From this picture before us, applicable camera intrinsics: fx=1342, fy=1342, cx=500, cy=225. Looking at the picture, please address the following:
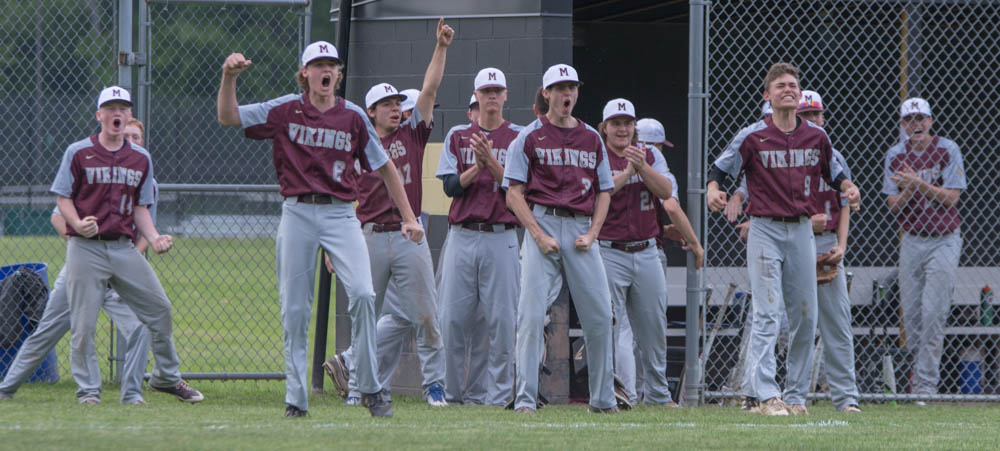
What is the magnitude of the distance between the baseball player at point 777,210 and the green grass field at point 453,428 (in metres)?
0.50

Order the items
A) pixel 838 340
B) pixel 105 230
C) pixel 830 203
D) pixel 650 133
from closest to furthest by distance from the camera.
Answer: pixel 105 230 → pixel 838 340 → pixel 830 203 → pixel 650 133

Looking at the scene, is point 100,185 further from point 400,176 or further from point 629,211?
point 629,211

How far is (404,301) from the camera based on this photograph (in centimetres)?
815

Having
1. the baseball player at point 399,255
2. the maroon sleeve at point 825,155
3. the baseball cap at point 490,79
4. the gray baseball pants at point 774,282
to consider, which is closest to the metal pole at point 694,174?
the gray baseball pants at point 774,282

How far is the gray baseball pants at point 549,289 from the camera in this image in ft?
24.0

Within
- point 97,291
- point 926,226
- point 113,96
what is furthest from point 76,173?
point 926,226

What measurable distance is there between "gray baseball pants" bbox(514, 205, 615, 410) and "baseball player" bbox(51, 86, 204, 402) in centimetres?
206

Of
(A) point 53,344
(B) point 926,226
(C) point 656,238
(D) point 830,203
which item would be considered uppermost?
(D) point 830,203

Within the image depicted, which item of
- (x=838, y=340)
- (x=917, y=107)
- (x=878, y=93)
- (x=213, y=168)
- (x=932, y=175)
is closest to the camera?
(x=838, y=340)

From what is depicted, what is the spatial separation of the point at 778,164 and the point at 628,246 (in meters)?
1.07

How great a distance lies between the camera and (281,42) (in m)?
19.0

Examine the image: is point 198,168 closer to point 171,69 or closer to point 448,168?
point 171,69

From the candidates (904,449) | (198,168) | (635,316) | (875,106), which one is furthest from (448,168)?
(198,168)

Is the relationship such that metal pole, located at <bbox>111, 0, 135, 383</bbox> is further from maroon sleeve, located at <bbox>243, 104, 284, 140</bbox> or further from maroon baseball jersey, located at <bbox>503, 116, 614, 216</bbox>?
maroon baseball jersey, located at <bbox>503, 116, 614, 216</bbox>
